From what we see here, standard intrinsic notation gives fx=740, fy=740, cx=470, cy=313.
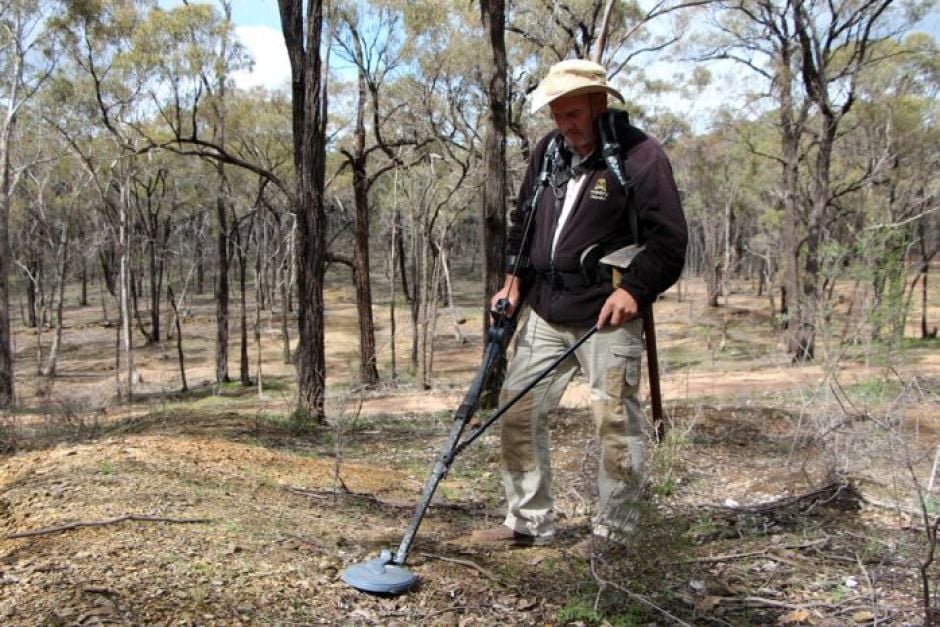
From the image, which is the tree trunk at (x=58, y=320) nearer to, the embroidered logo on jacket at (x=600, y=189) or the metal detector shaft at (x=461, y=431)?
the metal detector shaft at (x=461, y=431)

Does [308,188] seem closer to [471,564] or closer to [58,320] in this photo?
[471,564]

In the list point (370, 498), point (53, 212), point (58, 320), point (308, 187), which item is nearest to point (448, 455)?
point (370, 498)

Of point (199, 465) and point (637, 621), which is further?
point (199, 465)

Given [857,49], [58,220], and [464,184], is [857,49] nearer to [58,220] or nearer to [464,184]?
[464,184]

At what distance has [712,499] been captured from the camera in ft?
13.4

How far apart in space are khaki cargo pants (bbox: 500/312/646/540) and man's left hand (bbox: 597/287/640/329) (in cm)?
7

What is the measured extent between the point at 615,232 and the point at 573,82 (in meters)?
0.61

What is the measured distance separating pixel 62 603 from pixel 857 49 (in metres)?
19.5

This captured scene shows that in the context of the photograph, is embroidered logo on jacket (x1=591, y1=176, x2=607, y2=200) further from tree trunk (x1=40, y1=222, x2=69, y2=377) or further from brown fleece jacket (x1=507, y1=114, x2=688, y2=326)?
tree trunk (x1=40, y1=222, x2=69, y2=377)

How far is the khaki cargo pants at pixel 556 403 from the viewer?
286 centimetres

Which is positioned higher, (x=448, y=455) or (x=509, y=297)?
(x=509, y=297)

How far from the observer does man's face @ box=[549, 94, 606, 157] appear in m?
2.93

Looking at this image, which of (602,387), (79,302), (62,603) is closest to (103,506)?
(62,603)

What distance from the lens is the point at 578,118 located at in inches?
116
